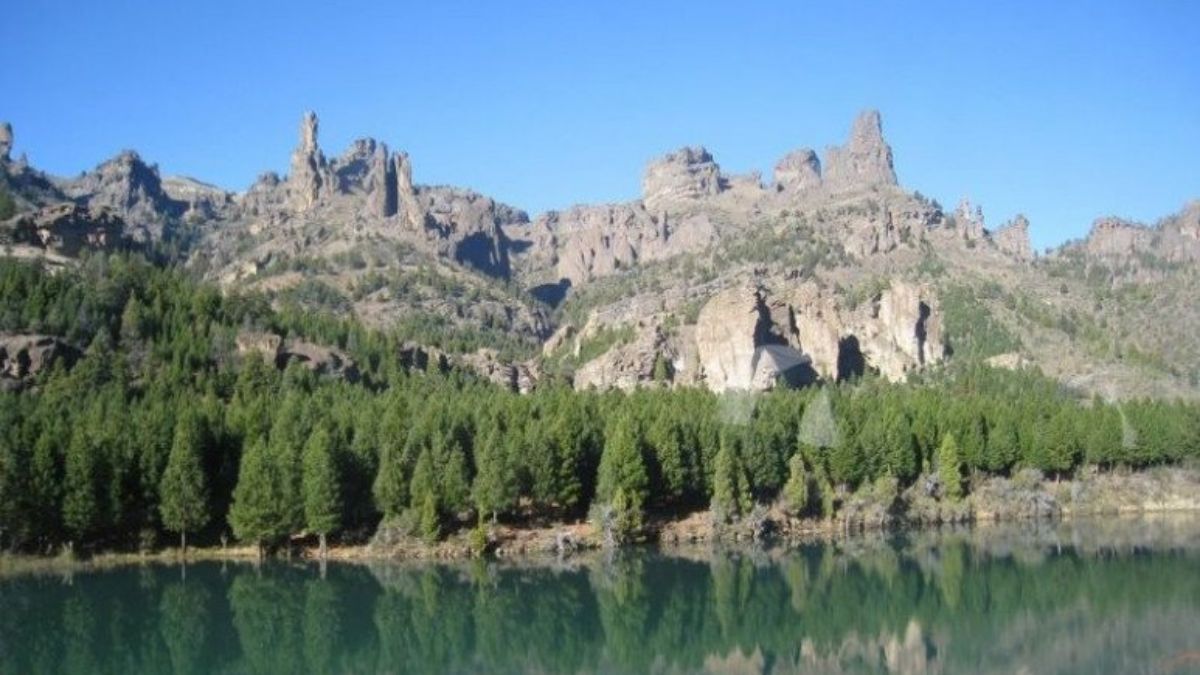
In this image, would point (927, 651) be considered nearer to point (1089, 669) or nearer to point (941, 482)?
point (1089, 669)

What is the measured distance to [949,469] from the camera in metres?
113

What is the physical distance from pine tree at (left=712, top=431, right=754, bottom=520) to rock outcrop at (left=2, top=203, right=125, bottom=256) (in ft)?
416

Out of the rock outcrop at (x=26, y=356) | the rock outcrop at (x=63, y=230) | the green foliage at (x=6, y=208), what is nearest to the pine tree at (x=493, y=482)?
the rock outcrop at (x=26, y=356)

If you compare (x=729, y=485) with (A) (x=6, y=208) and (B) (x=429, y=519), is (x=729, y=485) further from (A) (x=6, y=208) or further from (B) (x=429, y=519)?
(A) (x=6, y=208)

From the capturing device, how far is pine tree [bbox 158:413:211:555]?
8544cm

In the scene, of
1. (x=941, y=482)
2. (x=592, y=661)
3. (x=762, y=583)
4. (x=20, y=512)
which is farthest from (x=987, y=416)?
(x=20, y=512)

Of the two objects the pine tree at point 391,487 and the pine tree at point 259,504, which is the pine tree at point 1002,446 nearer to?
the pine tree at point 391,487

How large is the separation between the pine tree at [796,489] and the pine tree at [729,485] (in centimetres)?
466

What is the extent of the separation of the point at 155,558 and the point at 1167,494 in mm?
105593

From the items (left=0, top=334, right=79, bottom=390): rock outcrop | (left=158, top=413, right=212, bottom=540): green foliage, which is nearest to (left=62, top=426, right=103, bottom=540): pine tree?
(left=158, top=413, right=212, bottom=540): green foliage

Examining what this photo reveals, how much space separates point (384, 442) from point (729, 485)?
30.8 metres

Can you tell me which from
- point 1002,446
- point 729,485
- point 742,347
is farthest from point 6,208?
point 1002,446

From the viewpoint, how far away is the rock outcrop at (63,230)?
17775 cm

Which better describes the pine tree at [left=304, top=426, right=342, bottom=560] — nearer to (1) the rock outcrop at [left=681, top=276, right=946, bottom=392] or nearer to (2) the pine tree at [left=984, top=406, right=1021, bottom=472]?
(2) the pine tree at [left=984, top=406, right=1021, bottom=472]
